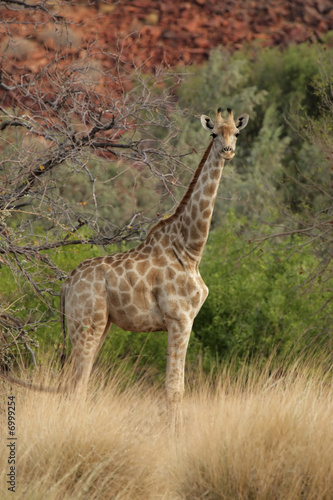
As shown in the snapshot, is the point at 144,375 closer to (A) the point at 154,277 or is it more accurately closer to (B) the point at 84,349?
(B) the point at 84,349

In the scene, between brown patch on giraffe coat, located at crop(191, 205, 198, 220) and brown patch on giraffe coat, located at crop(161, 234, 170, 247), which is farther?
brown patch on giraffe coat, located at crop(161, 234, 170, 247)

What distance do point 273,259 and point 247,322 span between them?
105 cm

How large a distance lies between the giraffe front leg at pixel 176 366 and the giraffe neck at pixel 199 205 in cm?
67

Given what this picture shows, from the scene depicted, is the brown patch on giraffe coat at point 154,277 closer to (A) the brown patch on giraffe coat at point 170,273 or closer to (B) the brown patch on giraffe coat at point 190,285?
(A) the brown patch on giraffe coat at point 170,273

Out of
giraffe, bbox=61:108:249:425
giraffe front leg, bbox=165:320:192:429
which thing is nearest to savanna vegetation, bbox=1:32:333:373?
giraffe, bbox=61:108:249:425

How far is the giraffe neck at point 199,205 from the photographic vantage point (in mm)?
6727

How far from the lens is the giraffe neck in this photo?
22.1 ft

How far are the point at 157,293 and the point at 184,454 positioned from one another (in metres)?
1.68

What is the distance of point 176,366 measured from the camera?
6812 millimetres

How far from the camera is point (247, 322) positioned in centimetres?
1162

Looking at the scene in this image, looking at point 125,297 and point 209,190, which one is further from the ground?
point 209,190

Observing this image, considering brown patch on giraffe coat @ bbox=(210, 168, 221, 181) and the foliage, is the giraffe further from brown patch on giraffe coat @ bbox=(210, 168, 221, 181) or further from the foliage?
the foliage

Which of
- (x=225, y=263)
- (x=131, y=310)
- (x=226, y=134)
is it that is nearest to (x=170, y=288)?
(x=131, y=310)

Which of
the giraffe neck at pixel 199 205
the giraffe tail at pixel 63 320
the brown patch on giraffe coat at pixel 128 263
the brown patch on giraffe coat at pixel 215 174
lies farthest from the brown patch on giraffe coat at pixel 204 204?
the giraffe tail at pixel 63 320
